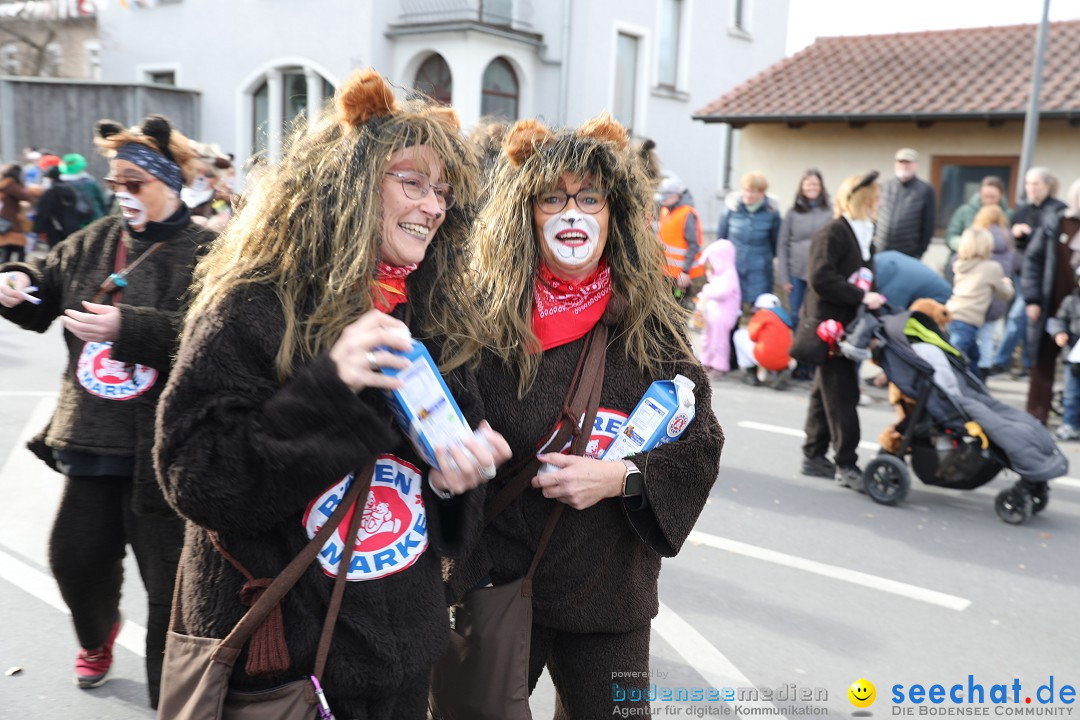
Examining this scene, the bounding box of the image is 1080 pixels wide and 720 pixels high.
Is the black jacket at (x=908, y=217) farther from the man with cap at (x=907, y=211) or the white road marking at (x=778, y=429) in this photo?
the white road marking at (x=778, y=429)

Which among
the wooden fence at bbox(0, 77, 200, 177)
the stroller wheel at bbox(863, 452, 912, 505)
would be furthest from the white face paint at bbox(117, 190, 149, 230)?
the wooden fence at bbox(0, 77, 200, 177)

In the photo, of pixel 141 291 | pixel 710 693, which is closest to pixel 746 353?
pixel 710 693

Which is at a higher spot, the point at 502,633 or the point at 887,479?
the point at 502,633

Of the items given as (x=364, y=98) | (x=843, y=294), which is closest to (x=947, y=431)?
(x=843, y=294)

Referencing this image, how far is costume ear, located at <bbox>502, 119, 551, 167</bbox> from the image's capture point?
2514 mm

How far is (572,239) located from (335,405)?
93cm

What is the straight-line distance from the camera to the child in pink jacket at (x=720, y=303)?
32.1ft

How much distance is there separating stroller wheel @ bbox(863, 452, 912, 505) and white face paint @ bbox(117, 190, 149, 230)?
4429 mm

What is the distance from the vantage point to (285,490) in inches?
68.8

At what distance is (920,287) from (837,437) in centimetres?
116

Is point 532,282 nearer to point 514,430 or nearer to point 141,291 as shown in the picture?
point 514,430

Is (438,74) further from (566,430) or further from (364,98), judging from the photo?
(364,98)

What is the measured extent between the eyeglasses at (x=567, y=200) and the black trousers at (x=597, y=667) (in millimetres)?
1023

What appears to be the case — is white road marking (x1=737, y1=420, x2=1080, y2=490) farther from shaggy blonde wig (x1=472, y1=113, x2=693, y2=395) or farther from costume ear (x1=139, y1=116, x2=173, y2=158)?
costume ear (x1=139, y1=116, x2=173, y2=158)
